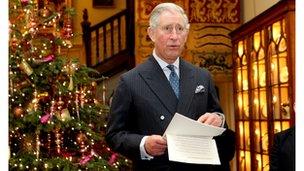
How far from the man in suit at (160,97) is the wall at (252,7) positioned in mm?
3989

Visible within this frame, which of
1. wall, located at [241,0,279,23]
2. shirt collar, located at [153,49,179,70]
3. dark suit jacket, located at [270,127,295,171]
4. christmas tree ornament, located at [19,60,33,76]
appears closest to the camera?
shirt collar, located at [153,49,179,70]

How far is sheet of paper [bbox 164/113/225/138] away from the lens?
1349 millimetres

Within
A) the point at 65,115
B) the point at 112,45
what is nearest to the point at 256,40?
the point at 65,115

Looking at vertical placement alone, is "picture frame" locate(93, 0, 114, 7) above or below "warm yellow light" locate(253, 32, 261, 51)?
above

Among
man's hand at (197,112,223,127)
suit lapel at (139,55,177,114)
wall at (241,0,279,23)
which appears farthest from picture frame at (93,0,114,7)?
man's hand at (197,112,223,127)

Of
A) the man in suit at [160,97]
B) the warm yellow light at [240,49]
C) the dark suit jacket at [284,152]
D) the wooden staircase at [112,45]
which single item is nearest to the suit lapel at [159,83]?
the man in suit at [160,97]

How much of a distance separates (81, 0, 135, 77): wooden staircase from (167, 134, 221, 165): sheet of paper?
206 inches

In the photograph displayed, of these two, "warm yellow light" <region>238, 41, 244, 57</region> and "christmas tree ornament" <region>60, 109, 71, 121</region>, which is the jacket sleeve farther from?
"warm yellow light" <region>238, 41, 244, 57</region>

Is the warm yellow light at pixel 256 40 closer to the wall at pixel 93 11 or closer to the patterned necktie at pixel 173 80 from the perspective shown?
the patterned necktie at pixel 173 80

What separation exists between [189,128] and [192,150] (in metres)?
0.07

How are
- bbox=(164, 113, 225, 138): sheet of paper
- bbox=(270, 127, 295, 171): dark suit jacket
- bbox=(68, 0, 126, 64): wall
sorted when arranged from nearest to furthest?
bbox=(164, 113, 225, 138): sheet of paper < bbox=(270, 127, 295, 171): dark suit jacket < bbox=(68, 0, 126, 64): wall

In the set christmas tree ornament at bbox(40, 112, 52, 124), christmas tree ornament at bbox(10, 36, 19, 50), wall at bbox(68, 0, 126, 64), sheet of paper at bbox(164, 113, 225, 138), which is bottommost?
christmas tree ornament at bbox(40, 112, 52, 124)

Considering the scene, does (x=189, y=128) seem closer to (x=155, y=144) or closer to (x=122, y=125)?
(x=155, y=144)

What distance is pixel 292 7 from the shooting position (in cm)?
387
